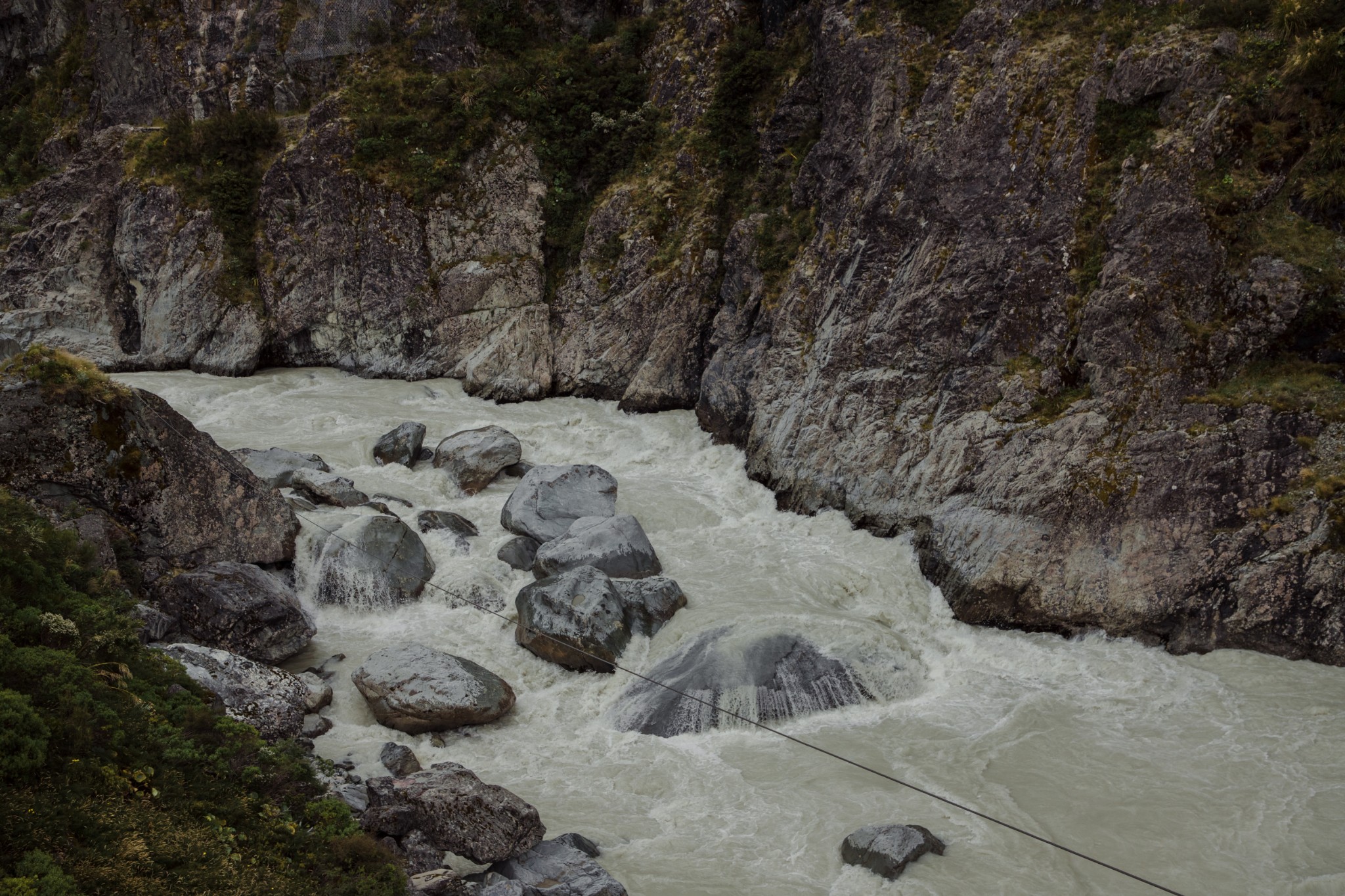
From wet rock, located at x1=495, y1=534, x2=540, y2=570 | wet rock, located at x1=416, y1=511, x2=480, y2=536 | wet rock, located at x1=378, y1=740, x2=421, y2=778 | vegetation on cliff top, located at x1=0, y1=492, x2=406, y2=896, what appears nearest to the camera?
vegetation on cliff top, located at x1=0, y1=492, x2=406, y2=896

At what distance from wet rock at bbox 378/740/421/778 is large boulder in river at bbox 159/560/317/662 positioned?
3.49 meters

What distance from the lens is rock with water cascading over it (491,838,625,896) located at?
337 inches

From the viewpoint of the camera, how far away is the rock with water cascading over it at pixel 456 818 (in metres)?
8.83

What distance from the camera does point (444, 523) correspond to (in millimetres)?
17625

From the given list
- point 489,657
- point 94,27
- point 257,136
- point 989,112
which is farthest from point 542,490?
point 94,27

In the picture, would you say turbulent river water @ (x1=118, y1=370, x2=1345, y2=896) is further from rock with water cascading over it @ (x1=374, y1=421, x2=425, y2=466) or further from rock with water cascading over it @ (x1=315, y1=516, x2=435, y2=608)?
rock with water cascading over it @ (x1=374, y1=421, x2=425, y2=466)

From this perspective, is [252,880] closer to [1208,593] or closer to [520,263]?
[1208,593]

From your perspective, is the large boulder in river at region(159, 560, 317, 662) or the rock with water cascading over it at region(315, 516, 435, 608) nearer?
the large boulder in river at region(159, 560, 317, 662)

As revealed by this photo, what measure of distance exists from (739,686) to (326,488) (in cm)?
1056

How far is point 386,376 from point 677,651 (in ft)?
63.3

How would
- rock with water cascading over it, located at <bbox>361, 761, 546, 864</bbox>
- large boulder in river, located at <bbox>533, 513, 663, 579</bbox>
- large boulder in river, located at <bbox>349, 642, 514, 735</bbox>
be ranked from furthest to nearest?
large boulder in river, located at <bbox>533, 513, 663, 579</bbox>
large boulder in river, located at <bbox>349, 642, 514, 735</bbox>
rock with water cascading over it, located at <bbox>361, 761, 546, 864</bbox>

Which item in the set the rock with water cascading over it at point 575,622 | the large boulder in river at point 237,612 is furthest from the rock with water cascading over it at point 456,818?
the large boulder in river at point 237,612

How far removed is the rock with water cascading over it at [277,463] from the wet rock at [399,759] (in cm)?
901

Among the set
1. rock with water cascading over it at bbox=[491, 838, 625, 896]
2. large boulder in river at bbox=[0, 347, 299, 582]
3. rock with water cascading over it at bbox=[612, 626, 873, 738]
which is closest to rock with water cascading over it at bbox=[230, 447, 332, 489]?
large boulder in river at bbox=[0, 347, 299, 582]
